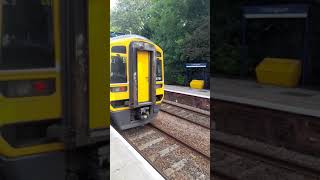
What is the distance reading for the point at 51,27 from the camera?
1372mm

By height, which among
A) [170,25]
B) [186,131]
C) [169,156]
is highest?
[170,25]

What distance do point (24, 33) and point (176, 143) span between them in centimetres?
382

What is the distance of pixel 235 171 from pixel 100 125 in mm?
793

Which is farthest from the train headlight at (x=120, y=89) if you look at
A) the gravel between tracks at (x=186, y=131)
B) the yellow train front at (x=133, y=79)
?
the gravel between tracks at (x=186, y=131)

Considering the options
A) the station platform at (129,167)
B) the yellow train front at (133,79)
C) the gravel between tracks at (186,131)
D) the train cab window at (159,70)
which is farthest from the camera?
the train cab window at (159,70)

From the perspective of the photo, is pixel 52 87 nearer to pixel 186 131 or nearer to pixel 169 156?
pixel 169 156

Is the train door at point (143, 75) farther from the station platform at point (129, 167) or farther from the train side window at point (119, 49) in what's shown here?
the station platform at point (129, 167)

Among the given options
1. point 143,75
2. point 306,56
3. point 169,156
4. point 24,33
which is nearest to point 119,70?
point 143,75

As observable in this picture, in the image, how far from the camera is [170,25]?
6.48m

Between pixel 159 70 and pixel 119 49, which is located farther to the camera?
pixel 159 70

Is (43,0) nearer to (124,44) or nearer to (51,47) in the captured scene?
(51,47)

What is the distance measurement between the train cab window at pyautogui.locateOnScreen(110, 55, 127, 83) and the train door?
36 centimetres

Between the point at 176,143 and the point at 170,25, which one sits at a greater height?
the point at 170,25

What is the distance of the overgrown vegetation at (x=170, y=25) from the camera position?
6.26 m
